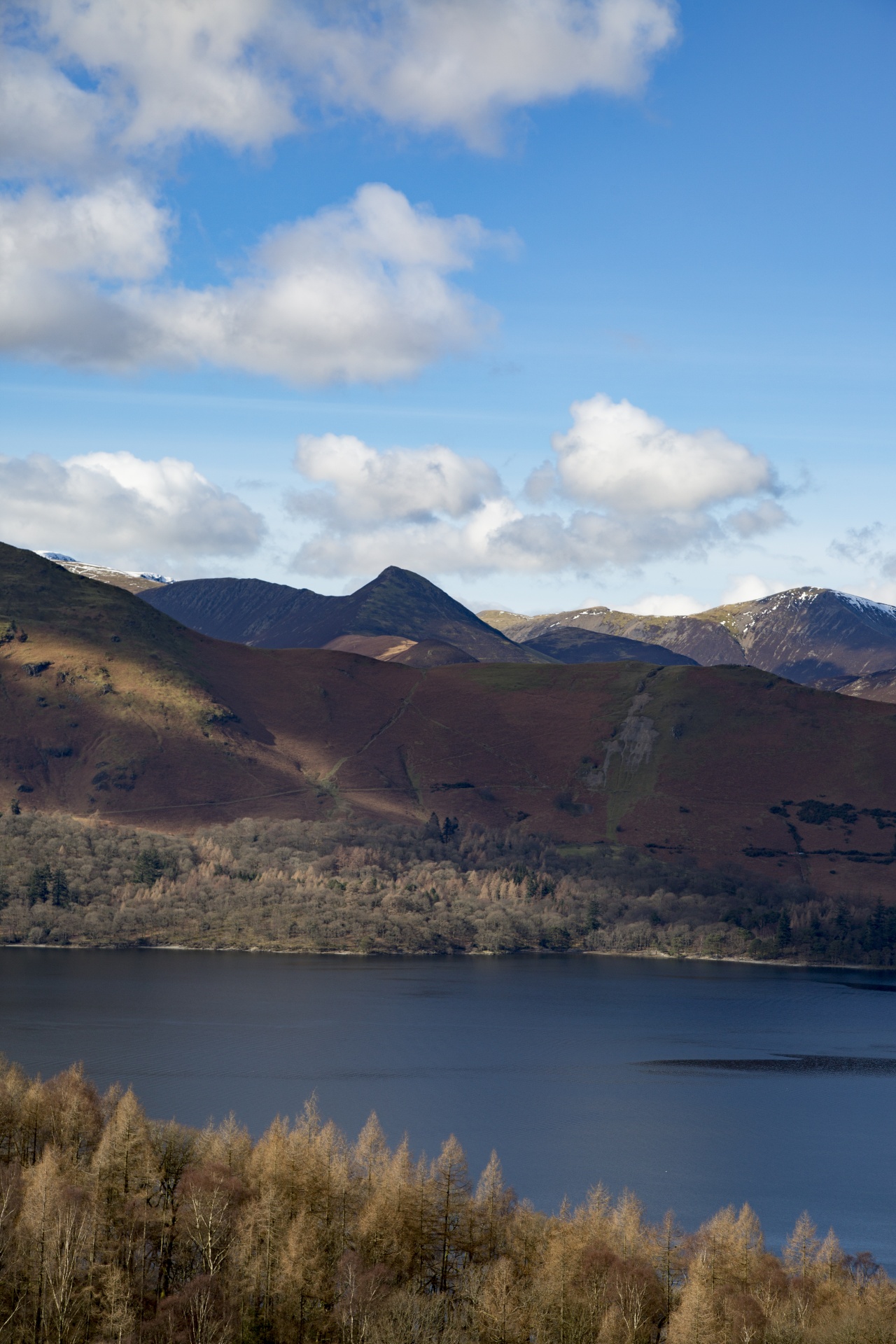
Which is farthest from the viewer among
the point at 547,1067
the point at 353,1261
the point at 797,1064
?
the point at 797,1064

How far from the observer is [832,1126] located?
11406 centimetres

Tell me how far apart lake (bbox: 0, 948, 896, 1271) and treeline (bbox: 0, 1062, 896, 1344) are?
21.7 metres

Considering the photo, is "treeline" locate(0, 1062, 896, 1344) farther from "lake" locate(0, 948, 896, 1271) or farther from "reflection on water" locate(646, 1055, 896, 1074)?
"reflection on water" locate(646, 1055, 896, 1074)

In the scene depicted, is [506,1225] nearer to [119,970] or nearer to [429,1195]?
[429,1195]

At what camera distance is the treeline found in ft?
181

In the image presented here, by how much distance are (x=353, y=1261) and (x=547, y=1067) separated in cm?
8107

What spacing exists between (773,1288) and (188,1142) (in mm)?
29837

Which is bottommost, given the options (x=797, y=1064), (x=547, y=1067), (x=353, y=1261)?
(x=547, y=1067)

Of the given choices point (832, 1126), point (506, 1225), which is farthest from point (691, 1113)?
point (506, 1225)

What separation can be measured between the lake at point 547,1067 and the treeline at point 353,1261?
21.7m

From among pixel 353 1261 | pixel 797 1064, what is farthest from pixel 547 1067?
pixel 353 1261

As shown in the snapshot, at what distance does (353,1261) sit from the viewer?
5928 centimetres

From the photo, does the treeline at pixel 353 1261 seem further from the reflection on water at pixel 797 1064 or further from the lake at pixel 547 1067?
the reflection on water at pixel 797 1064

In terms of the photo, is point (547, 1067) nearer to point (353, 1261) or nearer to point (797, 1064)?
point (797, 1064)
